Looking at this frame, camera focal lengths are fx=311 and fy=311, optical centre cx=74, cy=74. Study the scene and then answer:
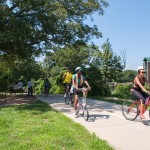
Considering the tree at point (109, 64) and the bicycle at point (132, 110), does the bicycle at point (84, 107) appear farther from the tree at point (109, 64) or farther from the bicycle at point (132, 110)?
the tree at point (109, 64)

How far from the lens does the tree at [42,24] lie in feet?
54.7

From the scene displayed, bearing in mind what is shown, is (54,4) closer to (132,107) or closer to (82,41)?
(82,41)

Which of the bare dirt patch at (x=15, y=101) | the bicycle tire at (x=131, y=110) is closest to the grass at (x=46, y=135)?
the bicycle tire at (x=131, y=110)

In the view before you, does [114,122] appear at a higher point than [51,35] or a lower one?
lower

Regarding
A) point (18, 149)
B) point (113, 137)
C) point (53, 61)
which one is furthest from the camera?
point (53, 61)

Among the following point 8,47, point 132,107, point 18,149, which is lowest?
point 18,149

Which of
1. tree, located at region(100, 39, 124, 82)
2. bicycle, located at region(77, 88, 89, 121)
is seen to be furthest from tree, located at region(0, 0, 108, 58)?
tree, located at region(100, 39, 124, 82)

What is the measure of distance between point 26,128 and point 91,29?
12.8m

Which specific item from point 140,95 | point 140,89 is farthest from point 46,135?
point 140,89

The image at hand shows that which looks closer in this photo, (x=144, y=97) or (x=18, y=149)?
(x=18, y=149)

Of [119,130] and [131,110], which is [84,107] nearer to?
[131,110]

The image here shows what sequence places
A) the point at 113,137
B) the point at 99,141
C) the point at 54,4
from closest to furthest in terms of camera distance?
1. the point at 99,141
2. the point at 113,137
3. the point at 54,4

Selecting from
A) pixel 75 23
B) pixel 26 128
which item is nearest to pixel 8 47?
pixel 75 23

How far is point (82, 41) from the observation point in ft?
67.5
